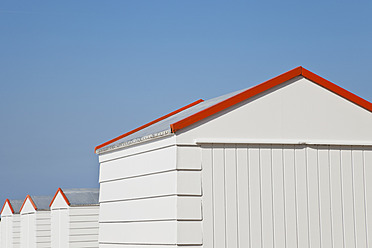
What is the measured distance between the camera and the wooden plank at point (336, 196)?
29.2 ft

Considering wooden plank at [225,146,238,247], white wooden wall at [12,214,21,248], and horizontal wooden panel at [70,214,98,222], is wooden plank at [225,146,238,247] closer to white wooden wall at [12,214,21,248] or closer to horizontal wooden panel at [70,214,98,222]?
horizontal wooden panel at [70,214,98,222]

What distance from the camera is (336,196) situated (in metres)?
8.97

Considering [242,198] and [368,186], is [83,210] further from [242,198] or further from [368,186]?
[368,186]

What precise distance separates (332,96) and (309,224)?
1946 millimetres

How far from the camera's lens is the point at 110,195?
10.2 meters

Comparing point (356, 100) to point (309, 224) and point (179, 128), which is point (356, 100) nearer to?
point (309, 224)

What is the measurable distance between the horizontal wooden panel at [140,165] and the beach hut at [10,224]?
13134 millimetres

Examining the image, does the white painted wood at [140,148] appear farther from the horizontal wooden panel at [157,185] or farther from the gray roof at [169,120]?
the horizontal wooden panel at [157,185]

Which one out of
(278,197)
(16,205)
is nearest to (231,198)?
(278,197)

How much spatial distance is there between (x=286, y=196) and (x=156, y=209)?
182 cm

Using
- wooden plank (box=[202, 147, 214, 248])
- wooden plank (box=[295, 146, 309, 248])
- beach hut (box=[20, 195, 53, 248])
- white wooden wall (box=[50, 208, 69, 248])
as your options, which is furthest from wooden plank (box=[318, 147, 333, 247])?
beach hut (box=[20, 195, 53, 248])

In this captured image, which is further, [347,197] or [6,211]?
[6,211]

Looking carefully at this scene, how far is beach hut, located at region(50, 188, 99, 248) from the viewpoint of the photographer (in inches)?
663

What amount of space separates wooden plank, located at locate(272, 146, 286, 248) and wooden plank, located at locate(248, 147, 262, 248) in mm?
233
